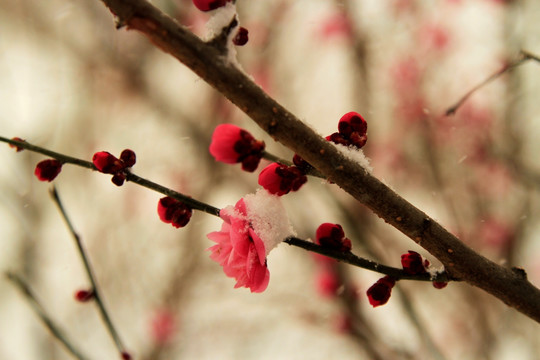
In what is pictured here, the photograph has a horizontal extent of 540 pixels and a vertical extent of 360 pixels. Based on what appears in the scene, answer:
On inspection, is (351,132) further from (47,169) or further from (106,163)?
(47,169)

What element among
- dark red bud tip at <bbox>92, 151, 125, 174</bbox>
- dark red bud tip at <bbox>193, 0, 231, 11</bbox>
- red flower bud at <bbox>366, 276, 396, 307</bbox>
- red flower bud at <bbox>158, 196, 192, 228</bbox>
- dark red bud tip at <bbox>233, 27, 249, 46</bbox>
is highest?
dark red bud tip at <bbox>233, 27, 249, 46</bbox>

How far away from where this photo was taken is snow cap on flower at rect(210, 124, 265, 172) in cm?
72

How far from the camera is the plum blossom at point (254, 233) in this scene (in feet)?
2.62

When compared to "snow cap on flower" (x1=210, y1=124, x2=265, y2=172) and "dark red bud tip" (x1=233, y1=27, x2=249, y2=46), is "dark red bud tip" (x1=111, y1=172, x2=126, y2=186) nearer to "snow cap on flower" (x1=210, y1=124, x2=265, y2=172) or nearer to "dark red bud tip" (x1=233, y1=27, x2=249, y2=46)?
"snow cap on flower" (x1=210, y1=124, x2=265, y2=172)

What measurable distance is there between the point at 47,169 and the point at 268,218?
0.62 m

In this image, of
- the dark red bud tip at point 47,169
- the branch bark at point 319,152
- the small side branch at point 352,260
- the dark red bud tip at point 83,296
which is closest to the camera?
the branch bark at point 319,152

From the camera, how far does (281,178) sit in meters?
0.79

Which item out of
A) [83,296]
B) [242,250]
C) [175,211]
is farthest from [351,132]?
[83,296]

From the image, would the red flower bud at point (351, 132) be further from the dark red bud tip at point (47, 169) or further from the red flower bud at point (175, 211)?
the dark red bud tip at point (47, 169)

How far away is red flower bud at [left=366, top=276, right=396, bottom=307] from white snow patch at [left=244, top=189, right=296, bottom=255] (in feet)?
0.89

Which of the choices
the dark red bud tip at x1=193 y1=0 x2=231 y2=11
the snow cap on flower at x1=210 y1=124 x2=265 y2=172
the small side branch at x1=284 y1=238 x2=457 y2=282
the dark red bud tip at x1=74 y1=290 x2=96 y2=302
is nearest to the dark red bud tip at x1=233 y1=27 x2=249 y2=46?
the dark red bud tip at x1=193 y1=0 x2=231 y2=11

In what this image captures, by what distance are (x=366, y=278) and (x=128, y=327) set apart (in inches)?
130

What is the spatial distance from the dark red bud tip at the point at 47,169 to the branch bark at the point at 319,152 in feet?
1.78

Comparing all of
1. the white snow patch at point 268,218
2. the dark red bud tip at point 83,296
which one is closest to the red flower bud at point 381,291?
the white snow patch at point 268,218
